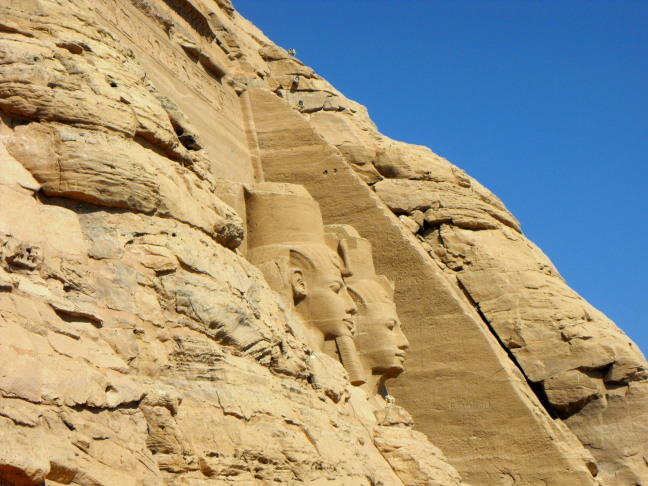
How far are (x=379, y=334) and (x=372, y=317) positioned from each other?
0.85ft

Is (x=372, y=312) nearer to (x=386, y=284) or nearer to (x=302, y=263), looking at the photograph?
(x=386, y=284)

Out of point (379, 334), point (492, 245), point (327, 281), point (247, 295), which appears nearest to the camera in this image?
point (247, 295)

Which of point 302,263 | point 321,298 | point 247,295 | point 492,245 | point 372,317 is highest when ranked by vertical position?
point 492,245

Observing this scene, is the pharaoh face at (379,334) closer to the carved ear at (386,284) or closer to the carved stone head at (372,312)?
the carved stone head at (372,312)

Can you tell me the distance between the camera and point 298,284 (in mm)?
12570

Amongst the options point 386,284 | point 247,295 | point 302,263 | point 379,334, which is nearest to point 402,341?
point 379,334

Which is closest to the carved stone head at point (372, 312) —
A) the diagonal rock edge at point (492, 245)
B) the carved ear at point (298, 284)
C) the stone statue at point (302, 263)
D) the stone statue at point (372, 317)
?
the stone statue at point (372, 317)

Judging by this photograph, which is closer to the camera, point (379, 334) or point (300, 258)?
point (300, 258)

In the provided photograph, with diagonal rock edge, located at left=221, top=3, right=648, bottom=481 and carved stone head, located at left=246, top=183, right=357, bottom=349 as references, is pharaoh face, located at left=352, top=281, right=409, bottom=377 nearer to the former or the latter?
carved stone head, located at left=246, top=183, right=357, bottom=349

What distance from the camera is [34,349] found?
6523mm

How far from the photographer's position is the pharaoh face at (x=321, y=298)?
41.1 feet

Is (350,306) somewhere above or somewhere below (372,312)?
below

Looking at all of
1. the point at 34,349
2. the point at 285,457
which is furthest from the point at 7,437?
the point at 285,457

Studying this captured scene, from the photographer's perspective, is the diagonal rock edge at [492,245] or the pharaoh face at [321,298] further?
the diagonal rock edge at [492,245]
